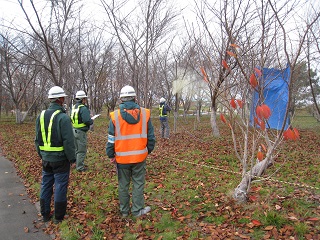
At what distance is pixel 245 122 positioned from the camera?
4.17 m

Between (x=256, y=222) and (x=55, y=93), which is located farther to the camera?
(x=55, y=93)

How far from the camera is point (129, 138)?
3844mm

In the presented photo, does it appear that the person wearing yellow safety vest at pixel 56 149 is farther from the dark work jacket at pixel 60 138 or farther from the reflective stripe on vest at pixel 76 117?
the reflective stripe on vest at pixel 76 117

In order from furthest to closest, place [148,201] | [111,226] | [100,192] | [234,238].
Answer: [100,192] → [148,201] → [111,226] → [234,238]

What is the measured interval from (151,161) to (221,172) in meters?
2.17

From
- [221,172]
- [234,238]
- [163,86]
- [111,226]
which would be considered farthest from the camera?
[163,86]

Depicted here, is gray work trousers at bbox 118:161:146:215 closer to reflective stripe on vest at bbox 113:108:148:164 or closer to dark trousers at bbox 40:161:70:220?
reflective stripe on vest at bbox 113:108:148:164

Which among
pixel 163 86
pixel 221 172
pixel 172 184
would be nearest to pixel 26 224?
pixel 172 184

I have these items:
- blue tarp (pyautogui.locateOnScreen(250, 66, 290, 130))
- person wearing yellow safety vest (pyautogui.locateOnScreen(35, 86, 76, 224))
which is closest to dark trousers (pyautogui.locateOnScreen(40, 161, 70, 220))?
person wearing yellow safety vest (pyautogui.locateOnScreen(35, 86, 76, 224))

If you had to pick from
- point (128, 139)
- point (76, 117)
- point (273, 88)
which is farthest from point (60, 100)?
point (273, 88)

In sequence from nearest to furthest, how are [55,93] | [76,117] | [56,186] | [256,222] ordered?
[256,222]
[56,186]
[55,93]
[76,117]

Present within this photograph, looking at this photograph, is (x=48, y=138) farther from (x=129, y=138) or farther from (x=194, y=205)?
(x=194, y=205)

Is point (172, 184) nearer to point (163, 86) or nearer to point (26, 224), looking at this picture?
point (26, 224)

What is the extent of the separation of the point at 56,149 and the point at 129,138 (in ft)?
3.57
